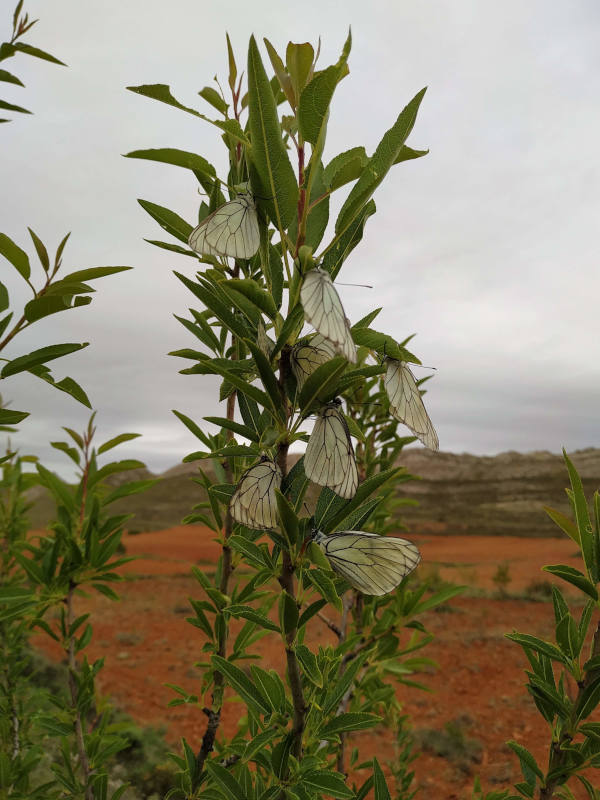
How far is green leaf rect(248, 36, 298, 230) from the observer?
760 mm

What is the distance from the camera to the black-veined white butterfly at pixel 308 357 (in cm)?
84

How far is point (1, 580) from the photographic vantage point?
2434 mm

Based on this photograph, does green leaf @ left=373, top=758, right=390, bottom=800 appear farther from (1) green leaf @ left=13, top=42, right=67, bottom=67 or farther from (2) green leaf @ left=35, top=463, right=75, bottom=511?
(1) green leaf @ left=13, top=42, right=67, bottom=67

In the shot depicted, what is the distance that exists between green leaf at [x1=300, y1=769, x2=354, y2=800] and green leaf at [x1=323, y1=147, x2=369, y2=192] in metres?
1.03

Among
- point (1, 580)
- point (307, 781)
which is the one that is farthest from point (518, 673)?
point (307, 781)

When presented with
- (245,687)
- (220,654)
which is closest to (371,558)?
(245,687)

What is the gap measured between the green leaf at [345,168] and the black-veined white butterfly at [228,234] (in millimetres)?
164

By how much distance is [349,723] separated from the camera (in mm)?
1015

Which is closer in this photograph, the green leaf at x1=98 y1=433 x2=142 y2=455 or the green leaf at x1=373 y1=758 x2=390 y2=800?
the green leaf at x1=373 y1=758 x2=390 y2=800

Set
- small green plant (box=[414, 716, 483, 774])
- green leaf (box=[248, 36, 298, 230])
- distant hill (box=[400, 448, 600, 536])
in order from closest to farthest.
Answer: green leaf (box=[248, 36, 298, 230]) < small green plant (box=[414, 716, 483, 774]) < distant hill (box=[400, 448, 600, 536])

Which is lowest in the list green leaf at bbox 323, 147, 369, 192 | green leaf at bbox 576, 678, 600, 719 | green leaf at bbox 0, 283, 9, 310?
green leaf at bbox 576, 678, 600, 719

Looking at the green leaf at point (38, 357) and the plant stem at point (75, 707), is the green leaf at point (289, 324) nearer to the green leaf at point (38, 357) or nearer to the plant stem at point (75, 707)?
the green leaf at point (38, 357)

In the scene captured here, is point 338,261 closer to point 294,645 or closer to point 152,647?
point 294,645

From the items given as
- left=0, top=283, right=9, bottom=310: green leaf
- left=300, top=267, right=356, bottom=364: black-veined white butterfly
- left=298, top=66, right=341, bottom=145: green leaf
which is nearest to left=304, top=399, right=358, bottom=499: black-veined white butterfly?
left=300, top=267, right=356, bottom=364: black-veined white butterfly
